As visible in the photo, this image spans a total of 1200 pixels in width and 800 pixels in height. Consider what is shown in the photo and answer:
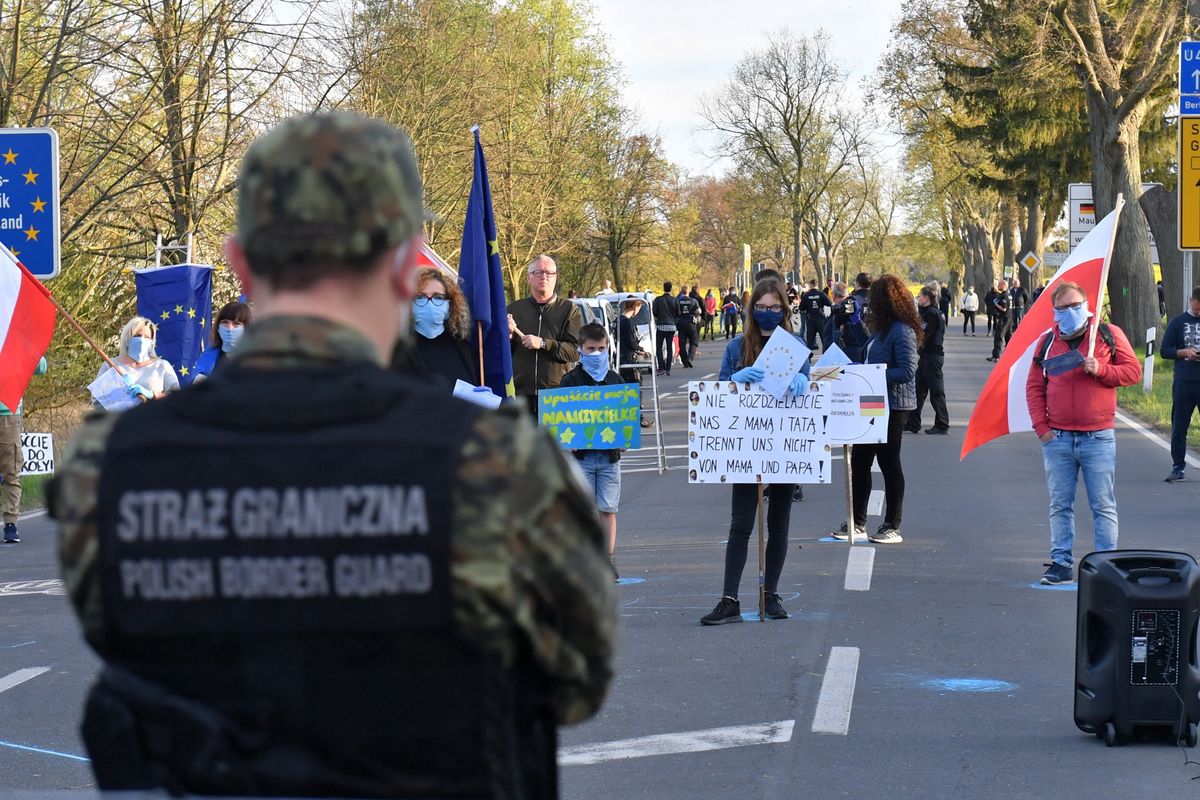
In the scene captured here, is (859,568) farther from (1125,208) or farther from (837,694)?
(1125,208)

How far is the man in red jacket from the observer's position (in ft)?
33.2

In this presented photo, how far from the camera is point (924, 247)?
333 ft

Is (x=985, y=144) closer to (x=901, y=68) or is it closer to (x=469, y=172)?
(x=901, y=68)

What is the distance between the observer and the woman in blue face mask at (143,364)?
38.4 ft

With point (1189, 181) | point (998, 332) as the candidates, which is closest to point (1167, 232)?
point (998, 332)

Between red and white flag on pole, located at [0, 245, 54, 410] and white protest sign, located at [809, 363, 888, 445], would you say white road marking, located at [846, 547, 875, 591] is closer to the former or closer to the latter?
white protest sign, located at [809, 363, 888, 445]

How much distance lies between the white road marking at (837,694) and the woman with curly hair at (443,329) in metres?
2.31

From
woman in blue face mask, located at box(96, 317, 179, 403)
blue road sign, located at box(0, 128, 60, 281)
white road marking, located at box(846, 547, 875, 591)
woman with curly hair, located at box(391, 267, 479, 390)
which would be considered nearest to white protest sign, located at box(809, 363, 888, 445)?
white road marking, located at box(846, 547, 875, 591)

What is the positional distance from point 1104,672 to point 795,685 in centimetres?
155

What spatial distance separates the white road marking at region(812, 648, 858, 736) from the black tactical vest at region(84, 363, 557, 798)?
490 cm

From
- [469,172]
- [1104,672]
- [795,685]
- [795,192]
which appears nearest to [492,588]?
[1104,672]

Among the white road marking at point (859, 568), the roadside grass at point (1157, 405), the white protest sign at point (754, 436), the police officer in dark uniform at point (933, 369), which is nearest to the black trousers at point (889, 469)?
the white road marking at point (859, 568)

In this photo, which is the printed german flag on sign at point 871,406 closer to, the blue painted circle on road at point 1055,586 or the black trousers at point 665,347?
the blue painted circle on road at point 1055,586

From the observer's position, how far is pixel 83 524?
7.04 feet
